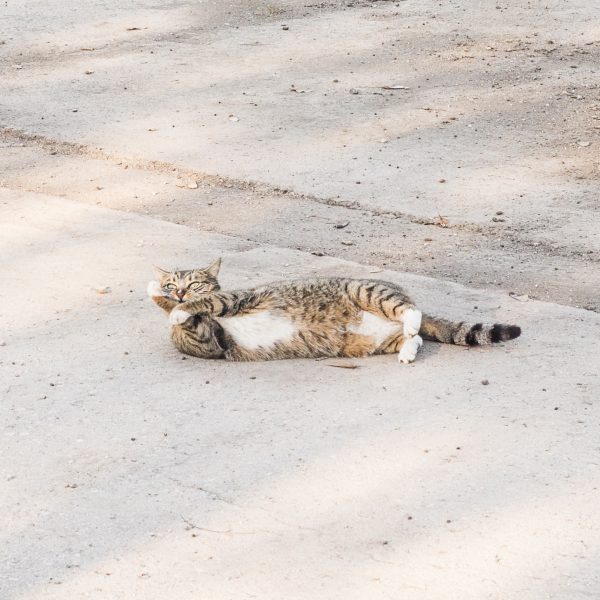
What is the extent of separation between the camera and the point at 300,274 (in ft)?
22.2

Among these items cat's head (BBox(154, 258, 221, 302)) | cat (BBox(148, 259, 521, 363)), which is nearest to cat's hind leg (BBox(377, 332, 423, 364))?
cat (BBox(148, 259, 521, 363))

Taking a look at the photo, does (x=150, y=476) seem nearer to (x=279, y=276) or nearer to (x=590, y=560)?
(x=590, y=560)

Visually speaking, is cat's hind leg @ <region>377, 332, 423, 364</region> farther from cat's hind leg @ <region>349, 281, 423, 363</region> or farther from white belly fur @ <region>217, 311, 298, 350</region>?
white belly fur @ <region>217, 311, 298, 350</region>

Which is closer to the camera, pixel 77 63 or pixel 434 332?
pixel 434 332

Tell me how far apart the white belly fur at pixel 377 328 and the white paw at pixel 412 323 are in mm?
63

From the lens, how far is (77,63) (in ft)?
36.6

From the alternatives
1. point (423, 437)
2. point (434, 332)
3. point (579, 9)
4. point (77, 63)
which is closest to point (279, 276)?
point (434, 332)

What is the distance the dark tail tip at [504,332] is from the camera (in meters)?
5.61

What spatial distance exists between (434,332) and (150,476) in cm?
173

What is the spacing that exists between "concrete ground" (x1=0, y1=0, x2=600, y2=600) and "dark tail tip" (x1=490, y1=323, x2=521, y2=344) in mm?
88

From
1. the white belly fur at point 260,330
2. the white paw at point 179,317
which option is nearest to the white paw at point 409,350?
the white belly fur at point 260,330

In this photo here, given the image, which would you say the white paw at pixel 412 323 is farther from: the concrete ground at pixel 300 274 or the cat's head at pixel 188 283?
the cat's head at pixel 188 283

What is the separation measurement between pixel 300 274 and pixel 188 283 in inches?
34.2

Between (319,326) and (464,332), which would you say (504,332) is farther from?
(319,326)
